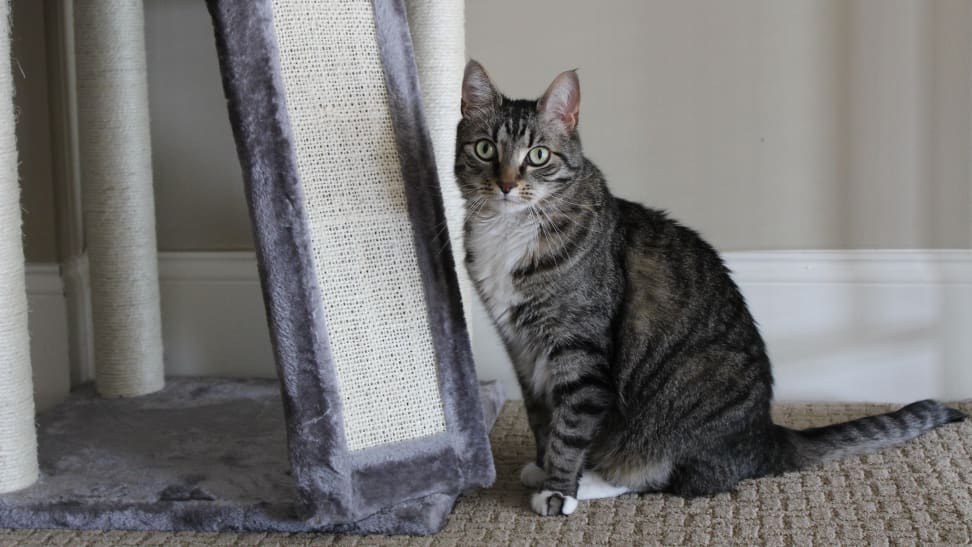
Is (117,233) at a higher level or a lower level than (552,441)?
higher

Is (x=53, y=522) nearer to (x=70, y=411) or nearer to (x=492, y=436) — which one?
(x=70, y=411)

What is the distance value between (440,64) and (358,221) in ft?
1.61

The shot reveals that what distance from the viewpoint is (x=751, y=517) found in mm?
1568

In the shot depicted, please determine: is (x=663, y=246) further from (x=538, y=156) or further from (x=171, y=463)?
(x=171, y=463)

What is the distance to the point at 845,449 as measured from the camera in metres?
1.77

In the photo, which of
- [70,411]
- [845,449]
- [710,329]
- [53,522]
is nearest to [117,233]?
[70,411]

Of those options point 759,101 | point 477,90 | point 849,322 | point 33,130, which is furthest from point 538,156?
point 33,130

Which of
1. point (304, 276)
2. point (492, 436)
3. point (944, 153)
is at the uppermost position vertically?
point (944, 153)

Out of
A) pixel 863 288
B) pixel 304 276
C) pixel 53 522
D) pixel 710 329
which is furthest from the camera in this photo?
pixel 863 288

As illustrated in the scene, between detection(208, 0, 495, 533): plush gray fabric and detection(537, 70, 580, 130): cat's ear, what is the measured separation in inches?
7.6

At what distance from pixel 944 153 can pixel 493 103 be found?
103 centimetres

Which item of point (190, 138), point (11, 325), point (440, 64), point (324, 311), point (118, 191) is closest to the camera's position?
point (324, 311)

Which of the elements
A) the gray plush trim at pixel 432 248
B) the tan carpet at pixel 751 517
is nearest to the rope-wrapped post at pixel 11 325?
the tan carpet at pixel 751 517

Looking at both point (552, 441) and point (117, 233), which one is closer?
point (552, 441)
